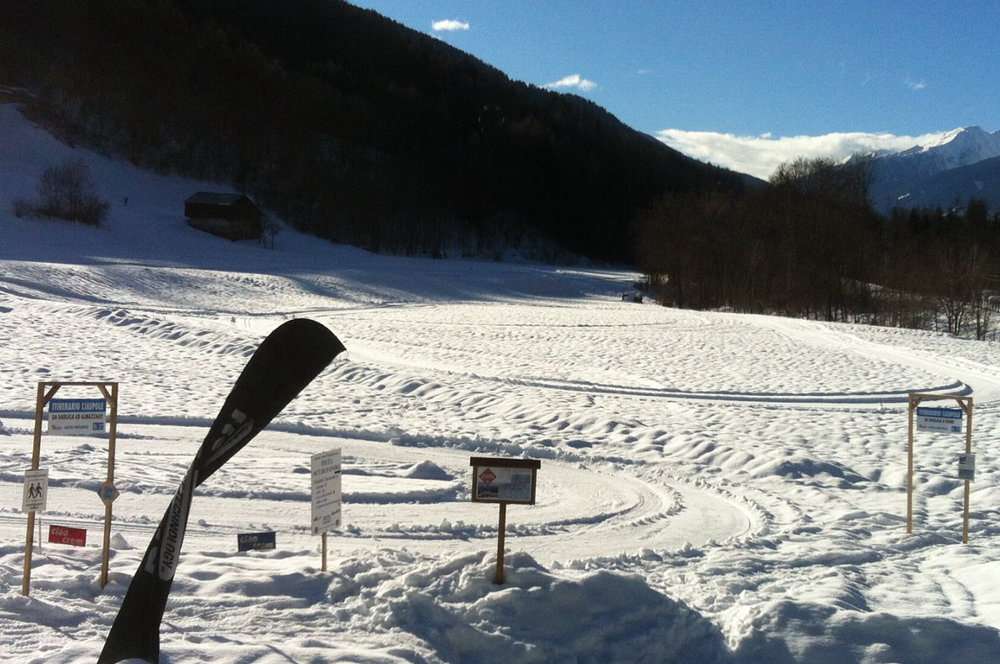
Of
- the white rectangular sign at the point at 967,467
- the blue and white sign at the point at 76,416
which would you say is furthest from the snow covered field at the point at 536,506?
the blue and white sign at the point at 76,416

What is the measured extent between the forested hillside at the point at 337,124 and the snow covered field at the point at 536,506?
69977 mm

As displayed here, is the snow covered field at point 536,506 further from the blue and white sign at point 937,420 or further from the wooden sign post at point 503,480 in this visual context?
the blue and white sign at point 937,420

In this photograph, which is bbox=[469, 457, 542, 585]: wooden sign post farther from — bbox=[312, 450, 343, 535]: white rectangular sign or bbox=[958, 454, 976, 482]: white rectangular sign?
bbox=[958, 454, 976, 482]: white rectangular sign

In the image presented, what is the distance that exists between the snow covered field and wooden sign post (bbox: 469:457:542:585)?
0.44 metres

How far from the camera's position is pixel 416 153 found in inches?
4562

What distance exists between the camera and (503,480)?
5.96 m

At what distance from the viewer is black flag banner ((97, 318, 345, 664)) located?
4.71 metres

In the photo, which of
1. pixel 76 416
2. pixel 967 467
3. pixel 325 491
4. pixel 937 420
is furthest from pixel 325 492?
pixel 967 467

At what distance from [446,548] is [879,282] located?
1826 inches

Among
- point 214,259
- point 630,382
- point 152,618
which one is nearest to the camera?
point 152,618

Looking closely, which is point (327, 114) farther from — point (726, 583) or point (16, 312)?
point (726, 583)

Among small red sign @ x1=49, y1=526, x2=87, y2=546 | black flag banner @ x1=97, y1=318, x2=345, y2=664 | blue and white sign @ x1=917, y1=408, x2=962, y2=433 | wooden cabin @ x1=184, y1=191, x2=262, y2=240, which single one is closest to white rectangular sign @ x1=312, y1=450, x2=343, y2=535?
black flag banner @ x1=97, y1=318, x2=345, y2=664

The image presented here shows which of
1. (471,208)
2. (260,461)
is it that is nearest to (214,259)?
(260,461)

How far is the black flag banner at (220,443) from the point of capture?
471cm
